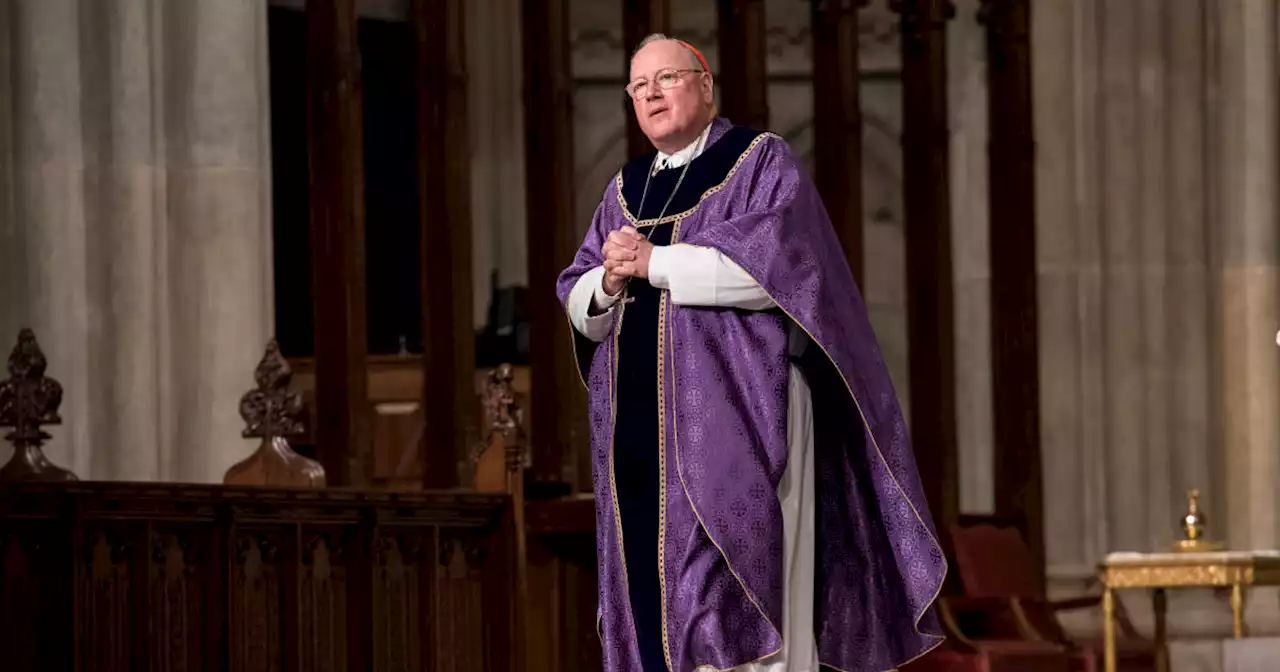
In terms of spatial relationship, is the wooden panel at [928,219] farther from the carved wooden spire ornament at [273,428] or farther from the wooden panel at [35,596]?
the wooden panel at [35,596]

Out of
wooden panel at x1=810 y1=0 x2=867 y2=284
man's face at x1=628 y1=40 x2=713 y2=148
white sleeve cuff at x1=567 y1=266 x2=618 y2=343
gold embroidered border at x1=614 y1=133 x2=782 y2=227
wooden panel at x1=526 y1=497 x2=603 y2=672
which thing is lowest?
wooden panel at x1=526 y1=497 x2=603 y2=672

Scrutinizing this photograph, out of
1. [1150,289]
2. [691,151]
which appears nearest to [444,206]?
[1150,289]

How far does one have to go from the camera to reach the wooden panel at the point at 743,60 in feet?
26.3

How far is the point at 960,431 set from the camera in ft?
33.2

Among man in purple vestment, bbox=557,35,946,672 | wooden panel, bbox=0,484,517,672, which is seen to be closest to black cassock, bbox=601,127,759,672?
man in purple vestment, bbox=557,35,946,672

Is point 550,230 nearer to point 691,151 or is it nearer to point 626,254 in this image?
point 691,151

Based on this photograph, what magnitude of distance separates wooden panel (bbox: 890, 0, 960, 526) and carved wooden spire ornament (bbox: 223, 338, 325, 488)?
113 inches

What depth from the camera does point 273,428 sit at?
20.9 feet

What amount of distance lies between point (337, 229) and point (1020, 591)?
2911mm

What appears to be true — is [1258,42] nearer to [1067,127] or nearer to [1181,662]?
[1067,127]

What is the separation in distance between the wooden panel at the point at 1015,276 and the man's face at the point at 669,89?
4.39 m

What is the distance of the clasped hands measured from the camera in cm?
409

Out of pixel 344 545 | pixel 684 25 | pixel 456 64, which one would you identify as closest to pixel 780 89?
pixel 684 25

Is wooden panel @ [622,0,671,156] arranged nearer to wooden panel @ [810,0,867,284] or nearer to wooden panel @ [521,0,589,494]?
wooden panel @ [521,0,589,494]
